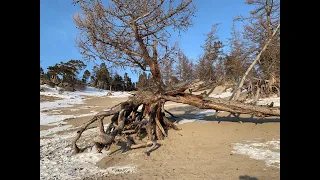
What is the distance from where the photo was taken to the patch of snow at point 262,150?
15.3 ft

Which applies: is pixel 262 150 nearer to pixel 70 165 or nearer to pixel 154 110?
pixel 154 110

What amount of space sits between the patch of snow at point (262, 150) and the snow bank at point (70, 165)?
291cm

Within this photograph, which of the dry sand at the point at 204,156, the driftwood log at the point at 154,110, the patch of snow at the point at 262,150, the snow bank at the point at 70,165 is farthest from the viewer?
the driftwood log at the point at 154,110

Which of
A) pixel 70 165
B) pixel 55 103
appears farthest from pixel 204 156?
pixel 55 103

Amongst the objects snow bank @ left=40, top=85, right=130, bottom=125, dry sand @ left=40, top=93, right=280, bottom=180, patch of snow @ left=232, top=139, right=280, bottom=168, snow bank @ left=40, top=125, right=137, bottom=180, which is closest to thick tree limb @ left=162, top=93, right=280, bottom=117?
dry sand @ left=40, top=93, right=280, bottom=180

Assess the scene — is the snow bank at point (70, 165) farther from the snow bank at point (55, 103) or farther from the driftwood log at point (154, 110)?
the snow bank at point (55, 103)

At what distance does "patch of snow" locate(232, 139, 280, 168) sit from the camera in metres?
→ 4.68

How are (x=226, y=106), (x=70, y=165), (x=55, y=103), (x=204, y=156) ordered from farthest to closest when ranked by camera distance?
(x=55, y=103), (x=226, y=106), (x=204, y=156), (x=70, y=165)

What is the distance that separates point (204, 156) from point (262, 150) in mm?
1550

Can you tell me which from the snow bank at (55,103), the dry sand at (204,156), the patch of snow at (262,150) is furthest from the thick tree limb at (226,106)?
the snow bank at (55,103)

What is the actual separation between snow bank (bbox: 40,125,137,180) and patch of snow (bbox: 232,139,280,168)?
2907mm

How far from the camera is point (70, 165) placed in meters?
5.11

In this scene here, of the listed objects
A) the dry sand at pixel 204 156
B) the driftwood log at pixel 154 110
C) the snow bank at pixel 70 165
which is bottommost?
the snow bank at pixel 70 165

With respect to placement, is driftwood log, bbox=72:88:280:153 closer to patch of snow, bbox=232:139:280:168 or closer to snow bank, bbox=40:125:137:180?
snow bank, bbox=40:125:137:180
